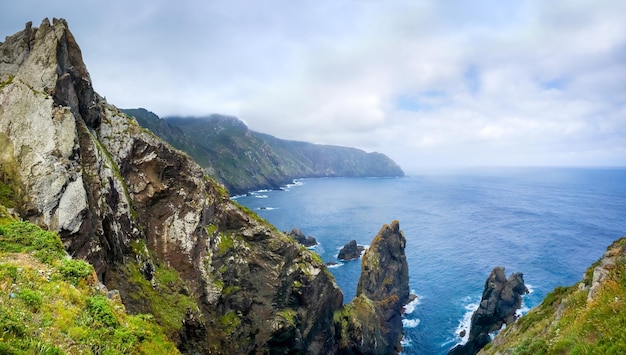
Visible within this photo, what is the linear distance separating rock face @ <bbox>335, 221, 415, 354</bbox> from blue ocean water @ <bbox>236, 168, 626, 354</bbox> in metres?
4.02

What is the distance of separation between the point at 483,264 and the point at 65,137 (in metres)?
98.9

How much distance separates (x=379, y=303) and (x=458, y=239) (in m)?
62.3

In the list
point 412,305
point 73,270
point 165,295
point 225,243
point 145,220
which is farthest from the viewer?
point 412,305

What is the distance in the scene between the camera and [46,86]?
28.1 metres

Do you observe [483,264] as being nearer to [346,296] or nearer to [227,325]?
[346,296]

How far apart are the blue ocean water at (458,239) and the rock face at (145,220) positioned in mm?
31590

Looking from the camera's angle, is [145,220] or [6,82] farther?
[145,220]

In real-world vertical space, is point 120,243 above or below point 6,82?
below

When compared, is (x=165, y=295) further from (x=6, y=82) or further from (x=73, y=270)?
(x=6, y=82)

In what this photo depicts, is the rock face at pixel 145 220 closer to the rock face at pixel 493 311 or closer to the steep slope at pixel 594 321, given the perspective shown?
the rock face at pixel 493 311

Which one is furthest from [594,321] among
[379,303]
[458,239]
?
[458,239]

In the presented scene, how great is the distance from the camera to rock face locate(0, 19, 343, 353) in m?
23.1

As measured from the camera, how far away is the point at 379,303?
213 feet

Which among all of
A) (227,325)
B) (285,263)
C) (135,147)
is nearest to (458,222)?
(285,263)
